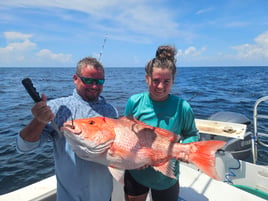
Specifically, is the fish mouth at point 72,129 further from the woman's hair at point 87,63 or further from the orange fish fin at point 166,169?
the orange fish fin at point 166,169

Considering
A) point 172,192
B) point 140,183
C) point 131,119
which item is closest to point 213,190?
point 172,192

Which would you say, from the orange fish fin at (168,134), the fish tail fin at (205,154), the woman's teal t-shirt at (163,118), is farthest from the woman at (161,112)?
the fish tail fin at (205,154)

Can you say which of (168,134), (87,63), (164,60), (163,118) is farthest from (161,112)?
(87,63)

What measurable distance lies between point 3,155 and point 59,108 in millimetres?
7241

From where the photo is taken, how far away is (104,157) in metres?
1.74

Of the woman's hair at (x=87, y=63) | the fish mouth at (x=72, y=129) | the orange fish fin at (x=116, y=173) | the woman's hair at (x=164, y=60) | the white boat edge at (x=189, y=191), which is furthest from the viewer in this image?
the white boat edge at (x=189, y=191)

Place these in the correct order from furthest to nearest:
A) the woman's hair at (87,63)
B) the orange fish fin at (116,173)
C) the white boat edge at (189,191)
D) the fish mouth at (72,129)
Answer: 1. the white boat edge at (189,191)
2. the woman's hair at (87,63)
3. the orange fish fin at (116,173)
4. the fish mouth at (72,129)

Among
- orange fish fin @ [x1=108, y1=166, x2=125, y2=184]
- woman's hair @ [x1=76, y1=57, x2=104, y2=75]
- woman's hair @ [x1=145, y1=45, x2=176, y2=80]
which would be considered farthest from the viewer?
woman's hair @ [x1=145, y1=45, x2=176, y2=80]

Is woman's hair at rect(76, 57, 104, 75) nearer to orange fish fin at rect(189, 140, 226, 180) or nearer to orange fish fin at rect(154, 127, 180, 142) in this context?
orange fish fin at rect(154, 127, 180, 142)

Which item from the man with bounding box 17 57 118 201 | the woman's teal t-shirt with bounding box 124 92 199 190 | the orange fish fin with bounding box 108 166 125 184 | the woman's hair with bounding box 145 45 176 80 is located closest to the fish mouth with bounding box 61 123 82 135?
the man with bounding box 17 57 118 201

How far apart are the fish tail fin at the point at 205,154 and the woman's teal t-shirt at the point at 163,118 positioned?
0.34 m

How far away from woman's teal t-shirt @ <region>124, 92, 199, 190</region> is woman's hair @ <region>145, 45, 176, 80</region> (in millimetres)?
342

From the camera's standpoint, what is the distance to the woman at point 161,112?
7.23 feet

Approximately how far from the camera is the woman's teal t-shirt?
7.53ft
